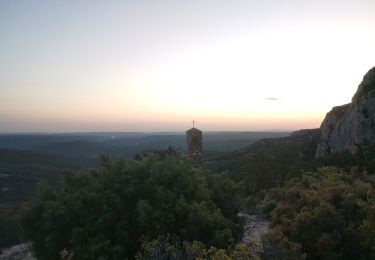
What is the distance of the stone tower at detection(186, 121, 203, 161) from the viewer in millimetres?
28495

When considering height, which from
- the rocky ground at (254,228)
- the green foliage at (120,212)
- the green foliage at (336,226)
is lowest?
the rocky ground at (254,228)

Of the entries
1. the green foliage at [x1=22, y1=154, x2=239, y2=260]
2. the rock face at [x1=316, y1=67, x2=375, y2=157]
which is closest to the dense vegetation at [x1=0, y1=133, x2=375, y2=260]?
the green foliage at [x1=22, y1=154, x2=239, y2=260]

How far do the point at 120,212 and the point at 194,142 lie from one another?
648 inches

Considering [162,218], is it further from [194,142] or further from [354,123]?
[354,123]

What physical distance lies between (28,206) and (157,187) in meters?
4.44

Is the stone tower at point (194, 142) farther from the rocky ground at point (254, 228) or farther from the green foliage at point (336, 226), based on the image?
the green foliage at point (336, 226)

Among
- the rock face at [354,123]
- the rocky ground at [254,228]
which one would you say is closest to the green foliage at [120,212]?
the rocky ground at [254,228]

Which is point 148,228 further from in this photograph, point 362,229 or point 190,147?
point 190,147

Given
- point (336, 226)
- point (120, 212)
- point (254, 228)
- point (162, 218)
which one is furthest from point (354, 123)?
point (120, 212)

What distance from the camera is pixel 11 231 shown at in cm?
4591

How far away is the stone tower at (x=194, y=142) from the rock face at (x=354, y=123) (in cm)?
1473

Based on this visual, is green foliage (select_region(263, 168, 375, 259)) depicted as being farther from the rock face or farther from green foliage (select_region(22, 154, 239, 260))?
the rock face

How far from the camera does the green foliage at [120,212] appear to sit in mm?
11727

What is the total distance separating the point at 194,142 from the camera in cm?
2870
